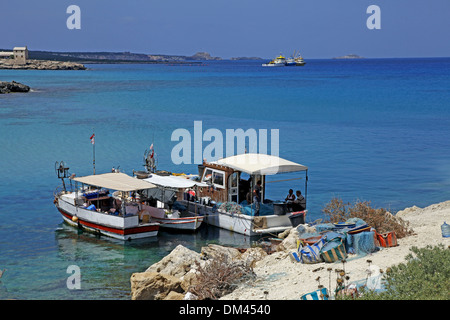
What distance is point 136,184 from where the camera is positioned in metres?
22.7

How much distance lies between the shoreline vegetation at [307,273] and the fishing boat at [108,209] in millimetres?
5225

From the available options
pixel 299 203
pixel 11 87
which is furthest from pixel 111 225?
pixel 11 87

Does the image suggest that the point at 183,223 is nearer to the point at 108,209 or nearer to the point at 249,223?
the point at 249,223

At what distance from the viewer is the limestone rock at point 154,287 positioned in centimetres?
1402

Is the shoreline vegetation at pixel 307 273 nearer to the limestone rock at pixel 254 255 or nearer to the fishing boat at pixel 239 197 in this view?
the limestone rock at pixel 254 255

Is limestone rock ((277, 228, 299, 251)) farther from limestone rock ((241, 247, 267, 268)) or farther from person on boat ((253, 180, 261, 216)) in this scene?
person on boat ((253, 180, 261, 216))

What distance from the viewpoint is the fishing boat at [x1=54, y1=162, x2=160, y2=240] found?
22031mm

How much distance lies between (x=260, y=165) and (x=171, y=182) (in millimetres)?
3737

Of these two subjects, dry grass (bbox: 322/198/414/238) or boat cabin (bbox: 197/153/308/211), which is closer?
dry grass (bbox: 322/198/414/238)

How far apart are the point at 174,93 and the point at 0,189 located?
6658 centimetres

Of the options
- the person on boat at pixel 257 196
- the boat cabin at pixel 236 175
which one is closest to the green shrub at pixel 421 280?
the person on boat at pixel 257 196

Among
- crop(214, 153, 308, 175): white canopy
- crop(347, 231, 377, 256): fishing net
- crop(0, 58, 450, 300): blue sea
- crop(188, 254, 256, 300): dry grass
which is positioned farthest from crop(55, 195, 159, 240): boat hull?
crop(347, 231, 377, 256): fishing net
